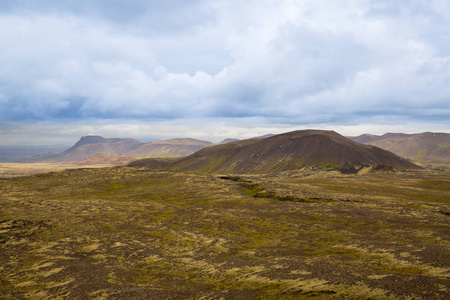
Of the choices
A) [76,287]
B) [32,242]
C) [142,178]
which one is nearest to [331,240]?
[76,287]

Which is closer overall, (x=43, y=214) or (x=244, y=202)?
(x=43, y=214)

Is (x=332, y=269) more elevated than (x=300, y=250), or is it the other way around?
(x=332, y=269)

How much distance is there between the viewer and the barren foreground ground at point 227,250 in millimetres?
20031

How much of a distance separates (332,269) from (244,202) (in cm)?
5041

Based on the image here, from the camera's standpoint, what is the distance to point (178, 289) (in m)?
21.4

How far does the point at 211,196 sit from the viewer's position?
81688mm

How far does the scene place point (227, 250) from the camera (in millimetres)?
34406

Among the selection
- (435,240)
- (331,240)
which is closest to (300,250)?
(331,240)

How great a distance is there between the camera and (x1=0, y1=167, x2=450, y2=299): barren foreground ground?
65.7 ft

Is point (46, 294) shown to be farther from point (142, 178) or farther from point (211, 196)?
point (142, 178)

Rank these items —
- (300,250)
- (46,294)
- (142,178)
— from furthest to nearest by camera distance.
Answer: (142,178) < (300,250) < (46,294)

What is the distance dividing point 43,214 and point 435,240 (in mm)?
60571

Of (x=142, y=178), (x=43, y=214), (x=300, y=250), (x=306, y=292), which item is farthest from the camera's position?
(x=142, y=178)

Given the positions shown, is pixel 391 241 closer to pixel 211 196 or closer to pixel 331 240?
pixel 331 240
